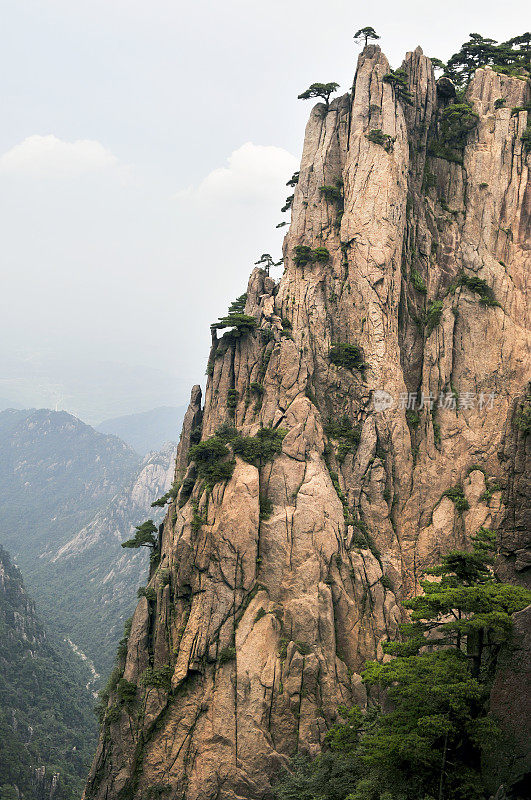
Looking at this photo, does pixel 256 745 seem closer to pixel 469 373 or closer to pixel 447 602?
pixel 447 602


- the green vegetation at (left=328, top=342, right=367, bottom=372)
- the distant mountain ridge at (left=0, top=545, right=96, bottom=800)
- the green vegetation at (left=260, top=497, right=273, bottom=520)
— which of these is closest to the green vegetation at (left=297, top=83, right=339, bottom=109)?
the green vegetation at (left=328, top=342, right=367, bottom=372)

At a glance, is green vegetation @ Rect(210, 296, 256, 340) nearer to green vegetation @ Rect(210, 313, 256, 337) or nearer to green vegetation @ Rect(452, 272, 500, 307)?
green vegetation @ Rect(210, 313, 256, 337)

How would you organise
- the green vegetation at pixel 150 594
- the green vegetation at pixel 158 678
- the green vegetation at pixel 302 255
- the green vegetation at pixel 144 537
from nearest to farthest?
1. the green vegetation at pixel 158 678
2. the green vegetation at pixel 150 594
3. the green vegetation at pixel 144 537
4. the green vegetation at pixel 302 255

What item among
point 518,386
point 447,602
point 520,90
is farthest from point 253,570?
point 520,90

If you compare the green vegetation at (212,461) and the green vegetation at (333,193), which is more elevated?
the green vegetation at (333,193)

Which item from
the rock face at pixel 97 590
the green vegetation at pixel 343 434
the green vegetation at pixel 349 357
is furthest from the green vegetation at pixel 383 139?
the rock face at pixel 97 590

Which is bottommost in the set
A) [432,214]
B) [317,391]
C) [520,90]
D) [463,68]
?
[317,391]

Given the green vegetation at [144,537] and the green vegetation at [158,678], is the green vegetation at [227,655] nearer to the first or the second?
the green vegetation at [158,678]
